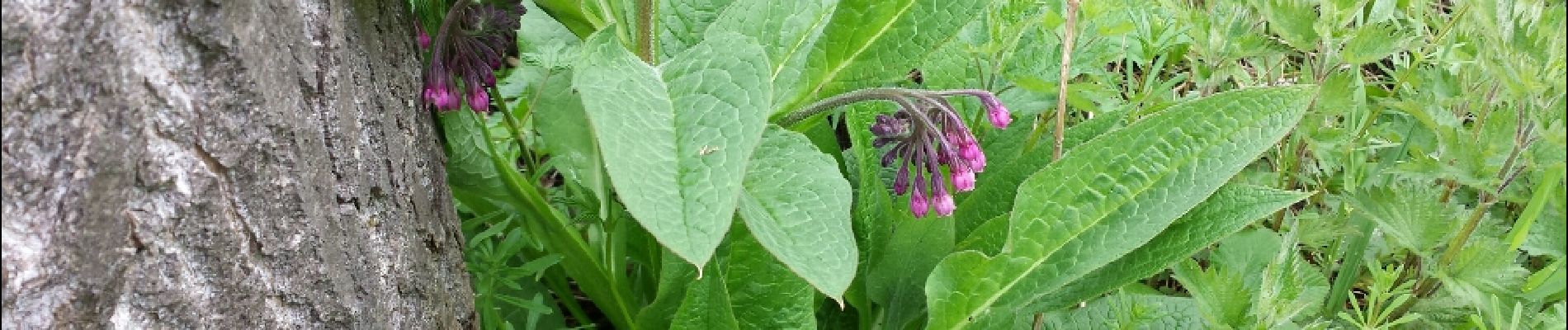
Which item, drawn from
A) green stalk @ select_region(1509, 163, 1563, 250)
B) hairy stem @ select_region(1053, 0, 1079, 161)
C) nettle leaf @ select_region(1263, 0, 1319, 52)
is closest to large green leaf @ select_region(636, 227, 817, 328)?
hairy stem @ select_region(1053, 0, 1079, 161)

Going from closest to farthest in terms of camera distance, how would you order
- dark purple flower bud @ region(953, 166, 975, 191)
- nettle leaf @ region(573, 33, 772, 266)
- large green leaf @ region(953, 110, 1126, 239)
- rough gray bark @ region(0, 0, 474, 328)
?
rough gray bark @ region(0, 0, 474, 328), nettle leaf @ region(573, 33, 772, 266), dark purple flower bud @ region(953, 166, 975, 191), large green leaf @ region(953, 110, 1126, 239)

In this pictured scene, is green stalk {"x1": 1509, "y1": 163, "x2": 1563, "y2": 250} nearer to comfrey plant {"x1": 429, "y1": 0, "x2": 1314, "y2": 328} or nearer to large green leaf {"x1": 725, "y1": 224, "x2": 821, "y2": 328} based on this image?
comfrey plant {"x1": 429, "y1": 0, "x2": 1314, "y2": 328}

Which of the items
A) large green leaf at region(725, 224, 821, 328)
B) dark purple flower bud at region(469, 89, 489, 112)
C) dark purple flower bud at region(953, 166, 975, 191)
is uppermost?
dark purple flower bud at region(469, 89, 489, 112)

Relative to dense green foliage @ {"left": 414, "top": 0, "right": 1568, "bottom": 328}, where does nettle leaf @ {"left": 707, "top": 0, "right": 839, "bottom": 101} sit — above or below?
above

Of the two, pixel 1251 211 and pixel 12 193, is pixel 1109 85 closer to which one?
pixel 1251 211

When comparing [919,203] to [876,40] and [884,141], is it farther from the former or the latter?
[876,40]

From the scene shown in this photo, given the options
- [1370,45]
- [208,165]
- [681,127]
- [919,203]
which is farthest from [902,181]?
[208,165]
